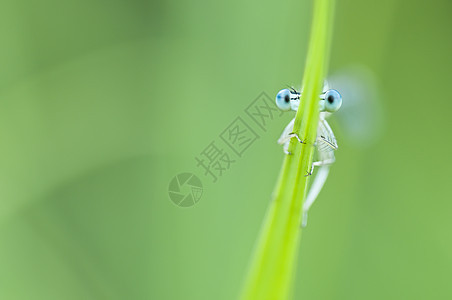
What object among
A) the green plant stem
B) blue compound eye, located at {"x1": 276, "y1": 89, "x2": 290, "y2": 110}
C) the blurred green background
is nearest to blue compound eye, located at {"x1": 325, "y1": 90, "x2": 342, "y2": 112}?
blue compound eye, located at {"x1": 276, "y1": 89, "x2": 290, "y2": 110}

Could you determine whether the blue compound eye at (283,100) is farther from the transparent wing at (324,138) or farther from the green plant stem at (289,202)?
the green plant stem at (289,202)

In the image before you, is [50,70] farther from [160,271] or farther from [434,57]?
[434,57]

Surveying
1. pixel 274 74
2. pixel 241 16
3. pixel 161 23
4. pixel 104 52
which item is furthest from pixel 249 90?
pixel 104 52

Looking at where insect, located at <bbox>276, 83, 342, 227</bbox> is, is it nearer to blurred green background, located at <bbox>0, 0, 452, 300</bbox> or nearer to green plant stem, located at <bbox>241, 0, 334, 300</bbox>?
green plant stem, located at <bbox>241, 0, 334, 300</bbox>

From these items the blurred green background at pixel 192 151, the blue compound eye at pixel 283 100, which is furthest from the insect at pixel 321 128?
the blurred green background at pixel 192 151

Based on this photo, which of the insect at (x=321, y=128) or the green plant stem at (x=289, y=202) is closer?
the green plant stem at (x=289, y=202)

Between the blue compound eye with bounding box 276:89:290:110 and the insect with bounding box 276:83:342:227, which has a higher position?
the blue compound eye with bounding box 276:89:290:110
